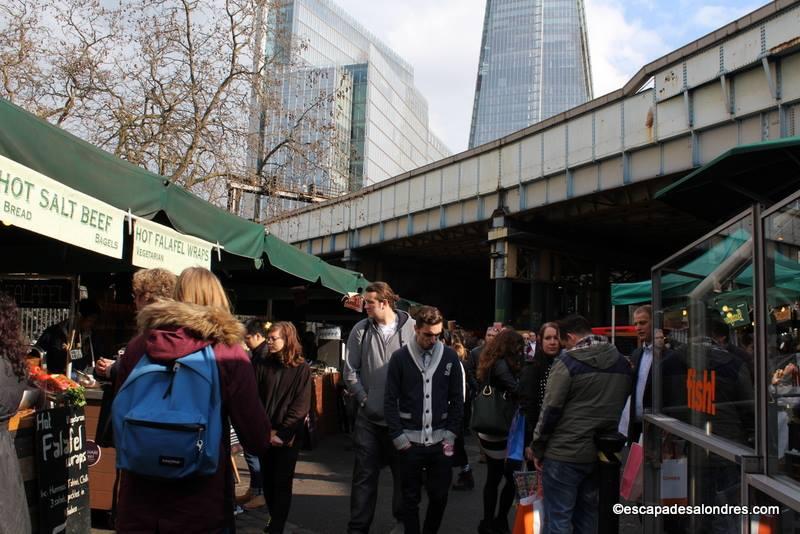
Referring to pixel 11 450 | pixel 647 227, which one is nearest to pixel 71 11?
pixel 11 450

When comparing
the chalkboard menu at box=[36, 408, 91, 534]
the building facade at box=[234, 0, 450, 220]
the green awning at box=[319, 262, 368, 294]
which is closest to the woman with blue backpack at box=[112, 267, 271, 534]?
the chalkboard menu at box=[36, 408, 91, 534]

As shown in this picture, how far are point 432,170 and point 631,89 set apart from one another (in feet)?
32.4

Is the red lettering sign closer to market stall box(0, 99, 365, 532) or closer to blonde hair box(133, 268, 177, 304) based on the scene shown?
blonde hair box(133, 268, 177, 304)

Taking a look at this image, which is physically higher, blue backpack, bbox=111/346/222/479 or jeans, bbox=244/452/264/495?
blue backpack, bbox=111/346/222/479

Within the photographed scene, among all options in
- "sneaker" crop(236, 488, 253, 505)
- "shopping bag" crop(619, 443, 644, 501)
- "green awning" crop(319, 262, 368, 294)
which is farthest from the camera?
"green awning" crop(319, 262, 368, 294)

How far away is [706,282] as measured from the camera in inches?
141

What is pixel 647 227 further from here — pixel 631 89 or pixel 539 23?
pixel 539 23

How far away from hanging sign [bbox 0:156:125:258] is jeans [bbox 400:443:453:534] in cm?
248

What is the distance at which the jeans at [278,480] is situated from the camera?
4.82 metres

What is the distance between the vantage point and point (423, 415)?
4.46 metres

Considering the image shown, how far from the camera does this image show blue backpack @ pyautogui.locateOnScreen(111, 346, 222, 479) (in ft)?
7.74

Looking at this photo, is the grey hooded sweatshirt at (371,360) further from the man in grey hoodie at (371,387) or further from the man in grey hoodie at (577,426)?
the man in grey hoodie at (577,426)

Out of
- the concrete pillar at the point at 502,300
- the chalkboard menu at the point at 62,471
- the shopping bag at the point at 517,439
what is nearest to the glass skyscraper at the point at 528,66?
the concrete pillar at the point at 502,300

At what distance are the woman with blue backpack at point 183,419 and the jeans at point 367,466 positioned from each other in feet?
7.00
